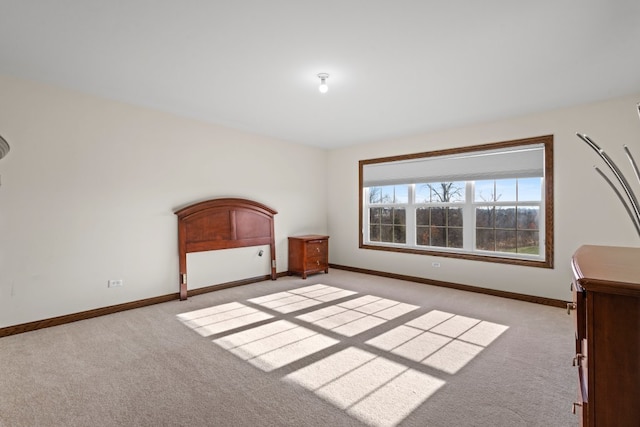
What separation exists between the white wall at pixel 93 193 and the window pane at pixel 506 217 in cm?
377

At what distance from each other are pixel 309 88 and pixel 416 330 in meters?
2.64

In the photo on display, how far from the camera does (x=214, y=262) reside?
469cm

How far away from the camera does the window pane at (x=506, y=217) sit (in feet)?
14.6

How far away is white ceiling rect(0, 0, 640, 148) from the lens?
2.05 meters

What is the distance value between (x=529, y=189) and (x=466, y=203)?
0.82 m

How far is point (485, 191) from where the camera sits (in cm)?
470

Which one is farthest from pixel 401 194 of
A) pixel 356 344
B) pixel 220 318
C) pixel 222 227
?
pixel 220 318

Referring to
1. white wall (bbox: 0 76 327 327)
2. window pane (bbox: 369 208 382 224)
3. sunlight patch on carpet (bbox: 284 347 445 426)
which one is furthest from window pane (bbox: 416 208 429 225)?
→ sunlight patch on carpet (bbox: 284 347 445 426)

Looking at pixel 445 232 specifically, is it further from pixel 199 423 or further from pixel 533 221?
pixel 199 423

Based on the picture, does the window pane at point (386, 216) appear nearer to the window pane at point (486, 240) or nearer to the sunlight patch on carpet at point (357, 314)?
the window pane at point (486, 240)

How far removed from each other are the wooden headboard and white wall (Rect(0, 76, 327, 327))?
142 millimetres

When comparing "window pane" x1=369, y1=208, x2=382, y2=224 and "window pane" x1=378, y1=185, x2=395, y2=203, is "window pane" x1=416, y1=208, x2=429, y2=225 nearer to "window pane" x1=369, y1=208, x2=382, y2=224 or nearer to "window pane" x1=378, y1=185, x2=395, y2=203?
"window pane" x1=378, y1=185, x2=395, y2=203

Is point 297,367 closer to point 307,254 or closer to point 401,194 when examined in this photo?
point 307,254

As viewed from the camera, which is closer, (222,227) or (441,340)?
(441,340)
